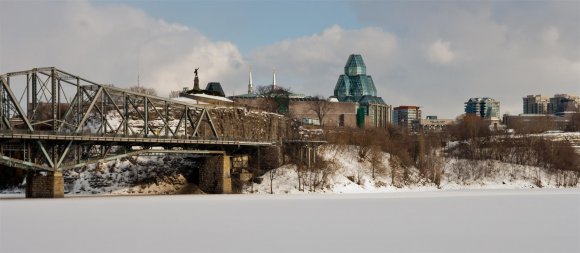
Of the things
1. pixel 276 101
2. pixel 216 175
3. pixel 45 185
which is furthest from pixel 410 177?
pixel 45 185

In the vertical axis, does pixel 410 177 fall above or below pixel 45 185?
below

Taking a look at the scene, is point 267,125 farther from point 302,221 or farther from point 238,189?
point 302,221

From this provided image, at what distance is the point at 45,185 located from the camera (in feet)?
234

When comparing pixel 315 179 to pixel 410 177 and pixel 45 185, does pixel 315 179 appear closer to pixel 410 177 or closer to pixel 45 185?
pixel 410 177

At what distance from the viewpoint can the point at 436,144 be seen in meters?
132

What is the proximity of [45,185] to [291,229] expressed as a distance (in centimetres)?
4105

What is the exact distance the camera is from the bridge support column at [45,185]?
70.9m

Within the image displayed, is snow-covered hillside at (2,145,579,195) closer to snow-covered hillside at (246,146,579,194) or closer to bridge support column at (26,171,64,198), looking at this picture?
snow-covered hillside at (246,146,579,194)

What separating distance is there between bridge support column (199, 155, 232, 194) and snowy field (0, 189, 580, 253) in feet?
115

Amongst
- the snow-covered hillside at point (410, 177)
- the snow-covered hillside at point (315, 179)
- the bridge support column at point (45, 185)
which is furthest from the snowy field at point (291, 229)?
the snow-covered hillside at point (410, 177)

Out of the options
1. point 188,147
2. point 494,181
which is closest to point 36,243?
point 188,147

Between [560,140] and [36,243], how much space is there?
126 meters

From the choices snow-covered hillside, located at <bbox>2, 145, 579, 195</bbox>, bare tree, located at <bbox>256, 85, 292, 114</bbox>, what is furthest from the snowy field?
bare tree, located at <bbox>256, 85, 292, 114</bbox>

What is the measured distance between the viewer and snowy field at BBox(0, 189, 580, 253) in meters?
30.4
